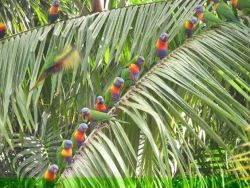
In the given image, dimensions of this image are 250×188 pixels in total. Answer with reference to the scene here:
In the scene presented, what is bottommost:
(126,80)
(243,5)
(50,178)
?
(50,178)

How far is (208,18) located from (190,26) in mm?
60

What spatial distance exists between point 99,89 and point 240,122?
849 millimetres

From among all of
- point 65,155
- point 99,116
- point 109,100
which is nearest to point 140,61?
point 109,100

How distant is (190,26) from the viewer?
176 cm

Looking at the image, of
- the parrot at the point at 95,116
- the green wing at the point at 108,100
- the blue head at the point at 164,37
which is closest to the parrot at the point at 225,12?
the blue head at the point at 164,37

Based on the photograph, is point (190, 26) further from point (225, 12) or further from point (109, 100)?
point (109, 100)

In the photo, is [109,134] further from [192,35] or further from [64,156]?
[192,35]

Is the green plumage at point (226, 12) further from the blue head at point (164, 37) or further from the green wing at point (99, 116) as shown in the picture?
the green wing at point (99, 116)

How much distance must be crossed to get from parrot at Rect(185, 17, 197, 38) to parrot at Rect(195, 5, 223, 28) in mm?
33

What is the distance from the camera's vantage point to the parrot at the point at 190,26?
1.76 m

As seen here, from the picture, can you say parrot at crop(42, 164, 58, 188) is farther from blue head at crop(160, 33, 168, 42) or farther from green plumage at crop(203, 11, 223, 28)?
green plumage at crop(203, 11, 223, 28)

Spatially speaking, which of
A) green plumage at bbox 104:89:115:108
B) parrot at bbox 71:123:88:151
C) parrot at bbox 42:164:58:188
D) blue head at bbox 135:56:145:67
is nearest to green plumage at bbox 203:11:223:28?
blue head at bbox 135:56:145:67

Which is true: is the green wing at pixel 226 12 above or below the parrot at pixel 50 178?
above

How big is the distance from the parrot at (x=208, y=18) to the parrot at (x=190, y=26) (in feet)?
0.11
